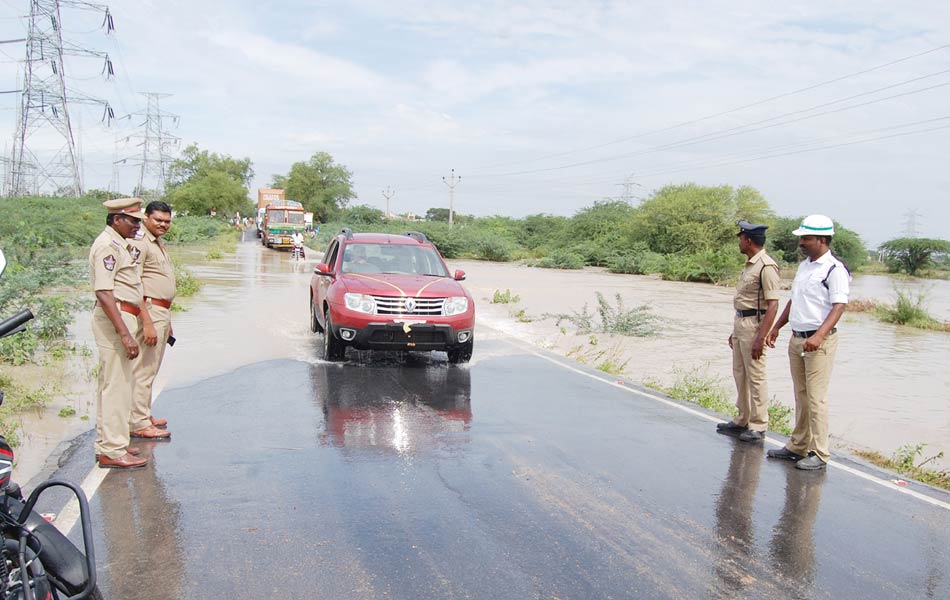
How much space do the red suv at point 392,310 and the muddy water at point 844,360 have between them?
130 inches

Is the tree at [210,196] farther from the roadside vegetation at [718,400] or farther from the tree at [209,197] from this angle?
the roadside vegetation at [718,400]

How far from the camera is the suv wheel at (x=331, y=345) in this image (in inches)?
383

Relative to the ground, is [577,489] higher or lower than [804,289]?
lower

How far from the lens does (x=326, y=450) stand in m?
6.09

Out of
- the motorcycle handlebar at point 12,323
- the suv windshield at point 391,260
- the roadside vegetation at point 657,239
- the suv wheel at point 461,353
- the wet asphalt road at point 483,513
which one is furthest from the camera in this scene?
the roadside vegetation at point 657,239

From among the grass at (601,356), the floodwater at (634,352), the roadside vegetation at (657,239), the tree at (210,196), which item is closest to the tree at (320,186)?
the tree at (210,196)

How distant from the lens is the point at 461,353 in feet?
33.6

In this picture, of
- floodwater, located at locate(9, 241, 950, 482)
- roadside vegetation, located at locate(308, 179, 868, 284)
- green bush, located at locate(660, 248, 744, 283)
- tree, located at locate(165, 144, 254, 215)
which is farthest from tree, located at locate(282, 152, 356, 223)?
floodwater, located at locate(9, 241, 950, 482)

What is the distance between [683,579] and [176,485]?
3.38 meters

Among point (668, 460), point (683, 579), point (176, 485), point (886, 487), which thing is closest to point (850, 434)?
point (886, 487)

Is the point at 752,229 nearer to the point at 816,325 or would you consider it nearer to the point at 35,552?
the point at 816,325

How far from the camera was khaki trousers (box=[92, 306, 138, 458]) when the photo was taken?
537 centimetres

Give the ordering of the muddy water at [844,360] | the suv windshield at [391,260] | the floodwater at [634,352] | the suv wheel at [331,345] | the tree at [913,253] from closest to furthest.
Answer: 1. the floodwater at [634,352]
2. the muddy water at [844,360]
3. the suv wheel at [331,345]
4. the suv windshield at [391,260]
5. the tree at [913,253]

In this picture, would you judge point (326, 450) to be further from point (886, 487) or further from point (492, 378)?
point (886, 487)
